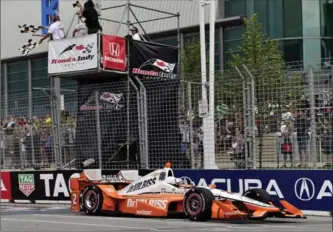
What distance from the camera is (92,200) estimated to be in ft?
42.9

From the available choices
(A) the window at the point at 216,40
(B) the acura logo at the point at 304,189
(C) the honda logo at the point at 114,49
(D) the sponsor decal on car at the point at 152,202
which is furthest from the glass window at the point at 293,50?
(D) the sponsor decal on car at the point at 152,202

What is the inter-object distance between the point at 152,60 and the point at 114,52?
1.26 metres

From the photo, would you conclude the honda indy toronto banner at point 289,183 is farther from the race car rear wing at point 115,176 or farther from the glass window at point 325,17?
the glass window at point 325,17

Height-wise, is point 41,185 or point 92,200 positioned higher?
point 41,185

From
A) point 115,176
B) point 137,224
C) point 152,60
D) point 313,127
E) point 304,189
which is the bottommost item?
point 137,224

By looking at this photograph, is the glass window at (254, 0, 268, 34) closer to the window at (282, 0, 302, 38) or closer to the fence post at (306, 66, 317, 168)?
the window at (282, 0, 302, 38)

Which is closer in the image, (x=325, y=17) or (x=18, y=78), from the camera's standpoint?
(x=325, y=17)

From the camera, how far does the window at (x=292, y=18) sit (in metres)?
33.1

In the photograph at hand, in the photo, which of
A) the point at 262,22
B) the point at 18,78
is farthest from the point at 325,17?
the point at 18,78

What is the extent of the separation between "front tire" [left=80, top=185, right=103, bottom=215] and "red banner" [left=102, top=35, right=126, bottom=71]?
3506 millimetres

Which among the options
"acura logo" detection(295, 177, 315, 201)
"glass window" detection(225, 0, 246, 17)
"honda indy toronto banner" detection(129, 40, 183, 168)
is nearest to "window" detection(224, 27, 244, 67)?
"glass window" detection(225, 0, 246, 17)

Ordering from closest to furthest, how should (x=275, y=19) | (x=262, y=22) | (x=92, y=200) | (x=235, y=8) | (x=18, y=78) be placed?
(x=92, y=200), (x=275, y=19), (x=262, y=22), (x=235, y=8), (x=18, y=78)

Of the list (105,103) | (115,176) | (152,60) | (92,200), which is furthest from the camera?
(152,60)

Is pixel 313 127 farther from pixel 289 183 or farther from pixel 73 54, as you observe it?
pixel 73 54
